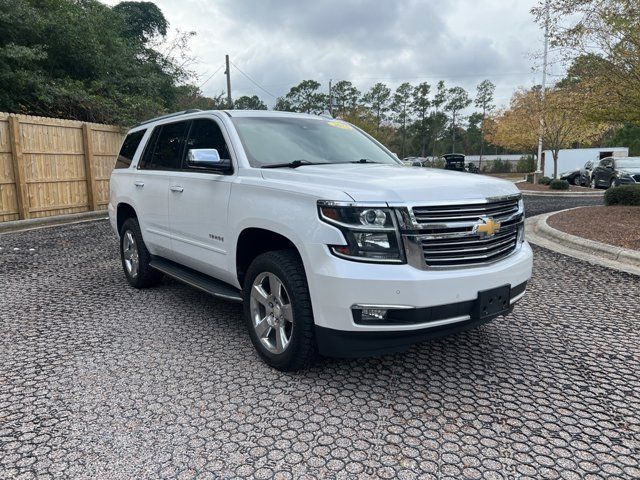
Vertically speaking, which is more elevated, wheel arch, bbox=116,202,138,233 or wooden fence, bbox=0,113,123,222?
wooden fence, bbox=0,113,123,222

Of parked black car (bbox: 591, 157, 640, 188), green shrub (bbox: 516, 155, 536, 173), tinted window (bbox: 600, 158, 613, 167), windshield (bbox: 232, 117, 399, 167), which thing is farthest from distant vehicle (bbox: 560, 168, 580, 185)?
windshield (bbox: 232, 117, 399, 167)

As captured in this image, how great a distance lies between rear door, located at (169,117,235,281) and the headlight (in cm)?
129

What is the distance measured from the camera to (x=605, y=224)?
8938 mm

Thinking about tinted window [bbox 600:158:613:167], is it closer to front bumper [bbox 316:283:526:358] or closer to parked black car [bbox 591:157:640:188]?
parked black car [bbox 591:157:640:188]

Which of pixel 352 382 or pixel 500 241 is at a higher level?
pixel 500 241

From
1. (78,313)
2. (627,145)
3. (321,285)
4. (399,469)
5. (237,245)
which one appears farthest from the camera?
(627,145)

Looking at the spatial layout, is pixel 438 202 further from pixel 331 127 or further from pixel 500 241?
pixel 331 127

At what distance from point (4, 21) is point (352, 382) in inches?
568

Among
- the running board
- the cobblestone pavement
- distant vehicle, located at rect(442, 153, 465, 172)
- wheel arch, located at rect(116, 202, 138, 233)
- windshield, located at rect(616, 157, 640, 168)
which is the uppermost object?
windshield, located at rect(616, 157, 640, 168)

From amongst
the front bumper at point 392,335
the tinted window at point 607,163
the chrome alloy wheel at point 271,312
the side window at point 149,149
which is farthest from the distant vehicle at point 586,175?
the chrome alloy wheel at point 271,312

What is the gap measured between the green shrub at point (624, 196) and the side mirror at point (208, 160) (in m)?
11.1

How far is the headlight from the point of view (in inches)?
109

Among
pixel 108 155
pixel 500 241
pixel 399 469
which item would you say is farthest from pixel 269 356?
pixel 108 155

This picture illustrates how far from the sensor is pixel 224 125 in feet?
13.3
